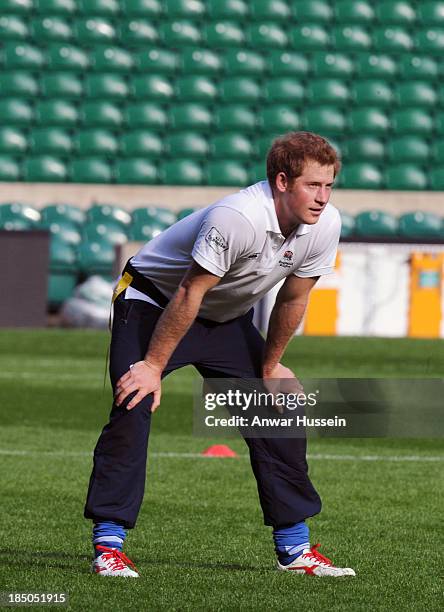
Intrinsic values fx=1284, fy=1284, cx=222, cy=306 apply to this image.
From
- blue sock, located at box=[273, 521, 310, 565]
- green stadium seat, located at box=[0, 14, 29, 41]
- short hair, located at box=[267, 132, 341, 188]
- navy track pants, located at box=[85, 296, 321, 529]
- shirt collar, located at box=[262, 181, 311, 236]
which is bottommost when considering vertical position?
blue sock, located at box=[273, 521, 310, 565]

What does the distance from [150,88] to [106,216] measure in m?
2.88

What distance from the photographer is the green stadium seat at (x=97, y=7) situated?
A: 2330cm

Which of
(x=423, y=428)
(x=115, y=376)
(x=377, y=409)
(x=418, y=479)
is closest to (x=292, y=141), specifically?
(x=115, y=376)

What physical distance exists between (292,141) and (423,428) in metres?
5.59

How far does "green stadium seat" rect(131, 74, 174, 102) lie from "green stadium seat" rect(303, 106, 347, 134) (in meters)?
2.52

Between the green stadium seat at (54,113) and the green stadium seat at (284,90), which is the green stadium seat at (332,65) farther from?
the green stadium seat at (54,113)

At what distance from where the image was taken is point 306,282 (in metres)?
4.46

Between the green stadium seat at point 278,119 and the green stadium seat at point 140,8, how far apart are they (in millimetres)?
2842

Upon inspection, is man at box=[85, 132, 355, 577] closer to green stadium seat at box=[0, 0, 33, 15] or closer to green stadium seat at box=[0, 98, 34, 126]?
green stadium seat at box=[0, 98, 34, 126]

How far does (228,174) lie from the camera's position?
22.1 meters

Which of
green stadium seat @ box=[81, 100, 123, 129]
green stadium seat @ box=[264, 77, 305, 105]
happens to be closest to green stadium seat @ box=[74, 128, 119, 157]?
green stadium seat @ box=[81, 100, 123, 129]

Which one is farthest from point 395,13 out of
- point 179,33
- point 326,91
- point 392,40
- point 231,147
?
point 231,147

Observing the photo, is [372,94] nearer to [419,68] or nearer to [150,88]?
[419,68]

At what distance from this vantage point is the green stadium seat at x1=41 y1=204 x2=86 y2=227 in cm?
2122
